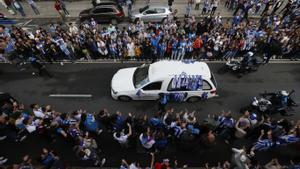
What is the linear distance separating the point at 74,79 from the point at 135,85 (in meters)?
4.20

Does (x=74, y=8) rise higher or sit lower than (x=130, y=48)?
higher

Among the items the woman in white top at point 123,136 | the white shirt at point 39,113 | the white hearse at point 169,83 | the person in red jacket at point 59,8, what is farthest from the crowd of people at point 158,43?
the woman in white top at point 123,136

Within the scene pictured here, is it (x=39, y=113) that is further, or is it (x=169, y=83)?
(x=169, y=83)

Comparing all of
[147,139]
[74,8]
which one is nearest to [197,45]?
[147,139]

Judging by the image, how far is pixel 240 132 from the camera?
32.7ft

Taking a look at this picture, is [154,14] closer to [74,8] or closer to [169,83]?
[74,8]

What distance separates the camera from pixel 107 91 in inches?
540

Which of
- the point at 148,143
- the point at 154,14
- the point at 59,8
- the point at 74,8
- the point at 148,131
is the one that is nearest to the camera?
the point at 148,131

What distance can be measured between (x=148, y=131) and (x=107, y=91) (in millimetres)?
4985

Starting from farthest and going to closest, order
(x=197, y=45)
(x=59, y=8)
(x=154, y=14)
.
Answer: (x=59, y=8) < (x=154, y=14) < (x=197, y=45)

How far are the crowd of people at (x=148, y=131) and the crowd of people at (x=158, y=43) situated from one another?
5.25 meters

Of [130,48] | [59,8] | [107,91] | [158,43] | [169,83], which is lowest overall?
[107,91]

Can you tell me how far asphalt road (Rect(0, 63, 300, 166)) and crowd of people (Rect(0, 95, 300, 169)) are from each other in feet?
1.39

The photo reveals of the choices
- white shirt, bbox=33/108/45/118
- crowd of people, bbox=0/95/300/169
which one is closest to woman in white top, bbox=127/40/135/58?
crowd of people, bbox=0/95/300/169
